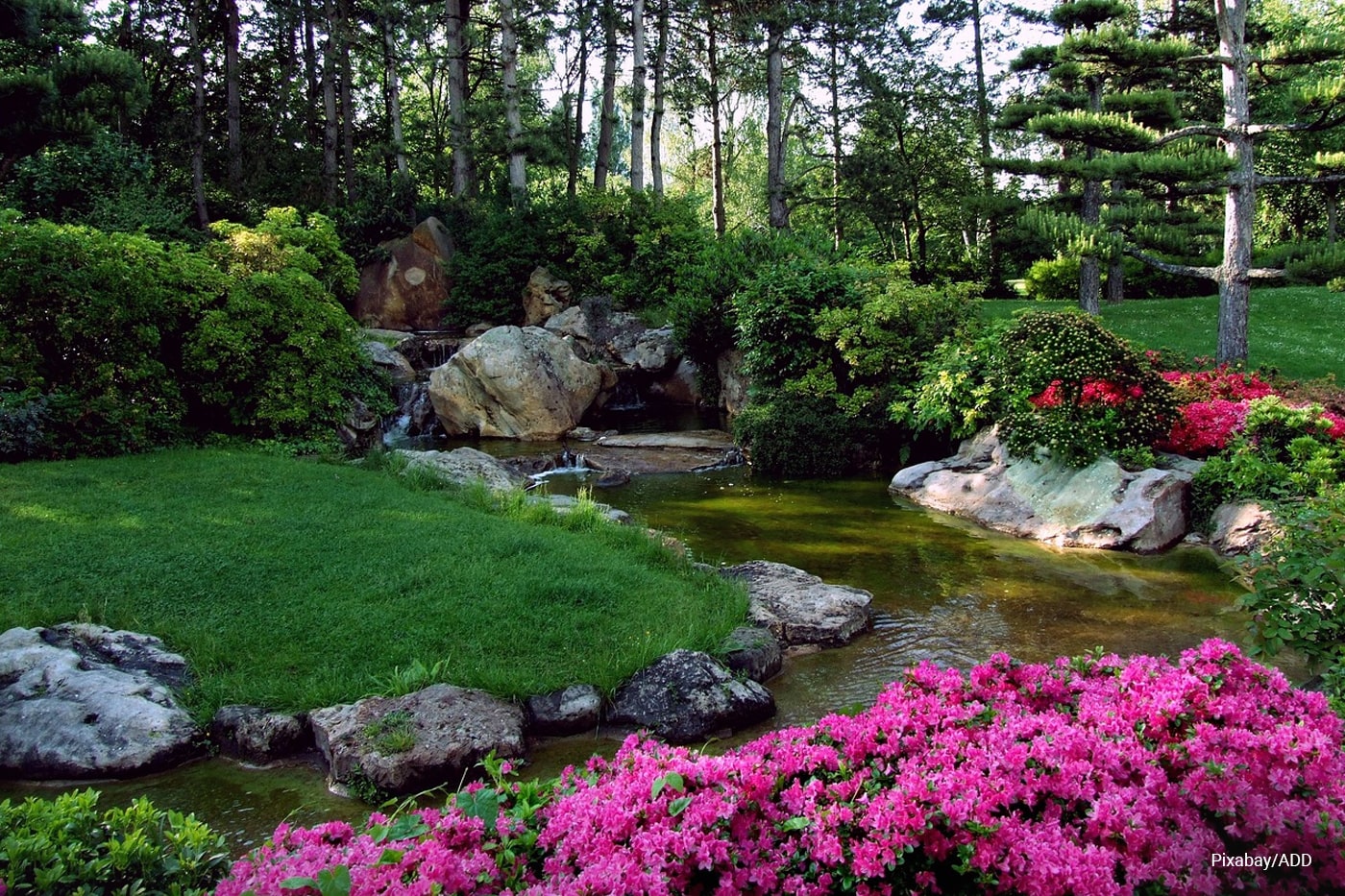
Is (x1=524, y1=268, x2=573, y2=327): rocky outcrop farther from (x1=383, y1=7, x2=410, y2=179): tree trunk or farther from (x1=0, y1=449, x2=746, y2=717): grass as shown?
(x1=0, y1=449, x2=746, y2=717): grass

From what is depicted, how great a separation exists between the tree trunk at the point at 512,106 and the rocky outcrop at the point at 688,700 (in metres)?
20.0

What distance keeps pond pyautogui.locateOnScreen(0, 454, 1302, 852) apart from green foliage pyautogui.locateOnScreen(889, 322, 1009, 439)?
1.30 m

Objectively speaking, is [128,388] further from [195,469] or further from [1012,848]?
[1012,848]

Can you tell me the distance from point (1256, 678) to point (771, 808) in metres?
2.03

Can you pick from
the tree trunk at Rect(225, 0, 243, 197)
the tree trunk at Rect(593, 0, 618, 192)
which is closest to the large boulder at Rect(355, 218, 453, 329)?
the tree trunk at Rect(225, 0, 243, 197)

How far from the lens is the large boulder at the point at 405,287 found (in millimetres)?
22047

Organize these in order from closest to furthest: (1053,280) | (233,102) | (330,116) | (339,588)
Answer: (339,588) < (233,102) < (1053,280) < (330,116)

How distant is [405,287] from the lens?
2214 cm

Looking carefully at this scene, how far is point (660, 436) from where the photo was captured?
1488 centimetres

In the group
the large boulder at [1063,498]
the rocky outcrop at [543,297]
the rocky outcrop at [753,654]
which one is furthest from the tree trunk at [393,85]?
the rocky outcrop at [753,654]

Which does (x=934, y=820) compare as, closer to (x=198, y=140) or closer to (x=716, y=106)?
(x=198, y=140)

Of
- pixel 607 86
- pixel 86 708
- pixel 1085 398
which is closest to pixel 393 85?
pixel 607 86

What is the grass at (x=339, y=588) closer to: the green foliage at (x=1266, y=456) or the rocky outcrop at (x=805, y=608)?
the rocky outcrop at (x=805, y=608)

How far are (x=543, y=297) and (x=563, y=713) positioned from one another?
56.9 ft
